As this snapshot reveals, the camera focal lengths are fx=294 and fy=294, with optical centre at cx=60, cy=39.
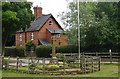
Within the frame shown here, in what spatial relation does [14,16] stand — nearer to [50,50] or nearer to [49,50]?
[50,50]

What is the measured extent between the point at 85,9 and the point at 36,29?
20.4 metres

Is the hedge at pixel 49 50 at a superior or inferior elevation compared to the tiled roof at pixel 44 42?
inferior

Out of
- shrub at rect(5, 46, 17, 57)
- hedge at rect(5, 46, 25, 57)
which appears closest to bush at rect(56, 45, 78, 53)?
hedge at rect(5, 46, 25, 57)

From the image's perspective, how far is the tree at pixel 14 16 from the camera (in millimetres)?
28852

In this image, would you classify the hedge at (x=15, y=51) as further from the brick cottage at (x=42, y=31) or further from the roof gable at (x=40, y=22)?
the roof gable at (x=40, y=22)

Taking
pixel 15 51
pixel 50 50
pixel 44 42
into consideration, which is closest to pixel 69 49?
pixel 50 50

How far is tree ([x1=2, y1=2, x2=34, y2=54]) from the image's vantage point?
28852 millimetres

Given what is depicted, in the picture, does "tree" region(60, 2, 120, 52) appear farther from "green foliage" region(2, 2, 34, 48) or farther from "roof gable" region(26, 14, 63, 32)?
"roof gable" region(26, 14, 63, 32)

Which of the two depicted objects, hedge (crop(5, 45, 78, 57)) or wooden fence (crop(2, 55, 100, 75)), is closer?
wooden fence (crop(2, 55, 100, 75))

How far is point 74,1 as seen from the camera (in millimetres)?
38312

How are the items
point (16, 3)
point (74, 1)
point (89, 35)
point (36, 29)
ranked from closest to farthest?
point (16, 3) → point (89, 35) → point (74, 1) → point (36, 29)

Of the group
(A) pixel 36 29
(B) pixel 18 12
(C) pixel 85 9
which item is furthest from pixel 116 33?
(A) pixel 36 29

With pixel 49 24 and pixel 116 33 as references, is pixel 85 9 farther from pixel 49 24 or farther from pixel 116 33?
pixel 49 24

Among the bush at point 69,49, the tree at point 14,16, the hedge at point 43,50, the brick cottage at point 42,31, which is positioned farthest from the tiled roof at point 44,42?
the tree at point 14,16
